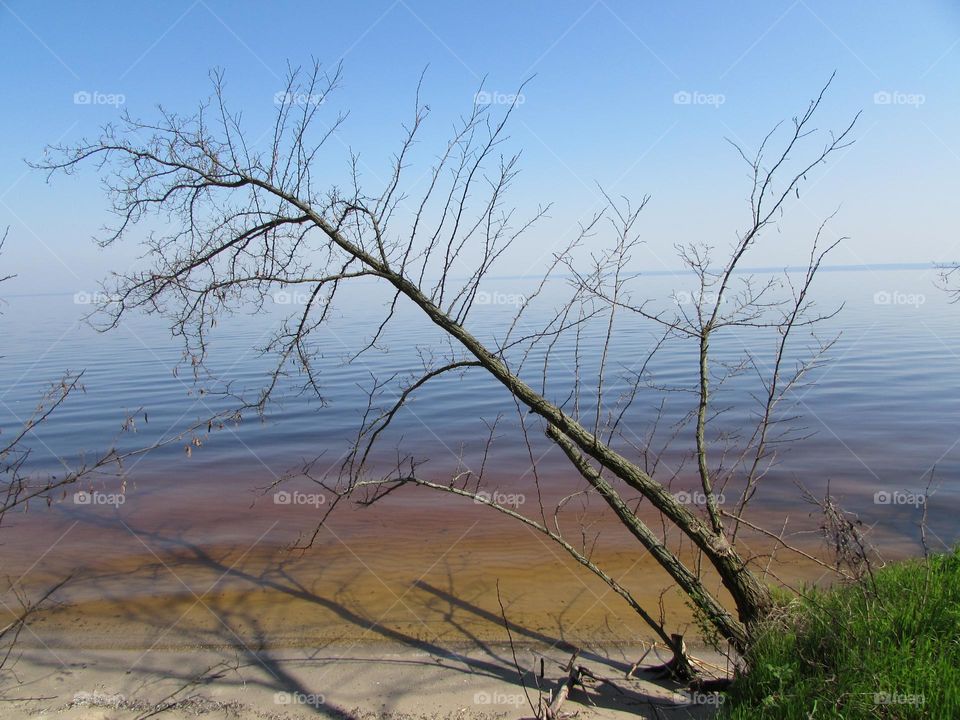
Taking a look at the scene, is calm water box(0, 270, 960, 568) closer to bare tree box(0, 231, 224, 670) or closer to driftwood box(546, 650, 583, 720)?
bare tree box(0, 231, 224, 670)

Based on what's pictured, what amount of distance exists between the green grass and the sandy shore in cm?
67

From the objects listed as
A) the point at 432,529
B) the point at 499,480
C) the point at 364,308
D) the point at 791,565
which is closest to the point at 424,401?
the point at 499,480

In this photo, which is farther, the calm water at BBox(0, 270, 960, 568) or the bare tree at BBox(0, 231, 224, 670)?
the calm water at BBox(0, 270, 960, 568)

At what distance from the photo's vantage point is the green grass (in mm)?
3107

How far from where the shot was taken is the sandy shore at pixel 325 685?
4.55 m

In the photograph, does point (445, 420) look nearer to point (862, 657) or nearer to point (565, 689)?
point (565, 689)

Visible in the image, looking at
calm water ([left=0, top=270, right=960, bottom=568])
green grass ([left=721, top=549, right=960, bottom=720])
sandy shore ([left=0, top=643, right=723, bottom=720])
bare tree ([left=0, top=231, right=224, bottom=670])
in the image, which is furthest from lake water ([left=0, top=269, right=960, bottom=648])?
green grass ([left=721, top=549, right=960, bottom=720])

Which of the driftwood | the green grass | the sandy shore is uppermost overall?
the green grass

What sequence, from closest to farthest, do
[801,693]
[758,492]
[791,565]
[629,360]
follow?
[801,693], [791,565], [758,492], [629,360]

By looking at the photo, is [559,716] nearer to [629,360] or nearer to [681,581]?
[681,581]

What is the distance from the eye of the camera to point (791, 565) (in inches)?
275

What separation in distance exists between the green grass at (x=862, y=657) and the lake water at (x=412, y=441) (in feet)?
10.6

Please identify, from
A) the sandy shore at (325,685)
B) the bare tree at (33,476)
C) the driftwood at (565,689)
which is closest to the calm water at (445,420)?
the bare tree at (33,476)

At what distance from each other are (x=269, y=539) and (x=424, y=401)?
7893 millimetres
